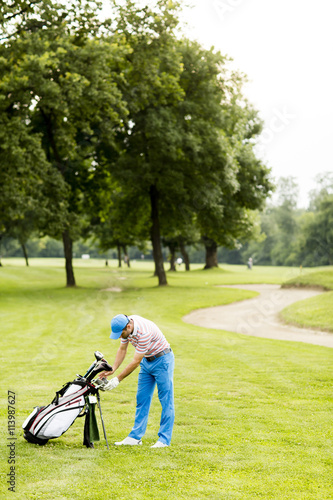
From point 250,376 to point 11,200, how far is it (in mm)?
19845

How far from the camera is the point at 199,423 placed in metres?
8.18

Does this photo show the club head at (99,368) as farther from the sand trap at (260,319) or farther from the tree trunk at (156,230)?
the tree trunk at (156,230)

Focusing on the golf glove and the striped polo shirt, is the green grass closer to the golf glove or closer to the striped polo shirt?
the golf glove

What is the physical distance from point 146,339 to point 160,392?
0.80 metres

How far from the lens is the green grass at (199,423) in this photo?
5.55m

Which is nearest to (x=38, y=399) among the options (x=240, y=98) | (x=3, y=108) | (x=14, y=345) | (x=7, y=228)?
(x=14, y=345)

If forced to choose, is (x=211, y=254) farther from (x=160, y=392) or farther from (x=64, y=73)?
(x=160, y=392)

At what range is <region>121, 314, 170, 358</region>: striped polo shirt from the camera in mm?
6523

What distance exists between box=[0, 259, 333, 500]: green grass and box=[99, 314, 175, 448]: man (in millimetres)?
317

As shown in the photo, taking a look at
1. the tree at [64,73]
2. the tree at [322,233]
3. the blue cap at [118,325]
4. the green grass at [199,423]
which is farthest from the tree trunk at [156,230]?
the tree at [322,233]

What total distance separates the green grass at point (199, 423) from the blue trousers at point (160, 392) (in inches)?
11.0

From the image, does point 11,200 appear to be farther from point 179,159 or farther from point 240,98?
point 240,98

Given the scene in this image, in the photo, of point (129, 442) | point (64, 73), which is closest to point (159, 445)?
point (129, 442)

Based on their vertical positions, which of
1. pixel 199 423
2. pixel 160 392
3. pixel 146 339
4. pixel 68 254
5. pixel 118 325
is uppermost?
pixel 68 254
